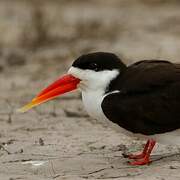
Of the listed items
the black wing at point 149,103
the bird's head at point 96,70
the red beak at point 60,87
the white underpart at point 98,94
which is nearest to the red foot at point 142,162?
the white underpart at point 98,94

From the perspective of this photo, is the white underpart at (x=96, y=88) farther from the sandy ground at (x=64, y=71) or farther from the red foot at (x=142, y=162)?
the sandy ground at (x=64, y=71)

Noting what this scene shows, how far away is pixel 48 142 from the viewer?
25.7ft

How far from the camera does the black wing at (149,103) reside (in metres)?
6.63

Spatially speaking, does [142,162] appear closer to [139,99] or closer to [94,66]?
[139,99]

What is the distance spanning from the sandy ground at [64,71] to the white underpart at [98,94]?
233 mm

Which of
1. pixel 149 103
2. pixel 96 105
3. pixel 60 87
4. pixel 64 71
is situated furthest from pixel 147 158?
pixel 64 71

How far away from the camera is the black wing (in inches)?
261

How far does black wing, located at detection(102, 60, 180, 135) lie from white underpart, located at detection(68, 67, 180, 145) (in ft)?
0.32

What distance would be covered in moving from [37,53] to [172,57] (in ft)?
8.94

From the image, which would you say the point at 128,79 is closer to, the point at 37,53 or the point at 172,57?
the point at 172,57

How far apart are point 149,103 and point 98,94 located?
467 mm

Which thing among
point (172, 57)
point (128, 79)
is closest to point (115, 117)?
point (128, 79)

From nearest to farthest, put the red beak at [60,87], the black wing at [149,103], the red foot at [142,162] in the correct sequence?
the black wing at [149,103] → the red foot at [142,162] → the red beak at [60,87]

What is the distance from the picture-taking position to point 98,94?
6.79 metres
